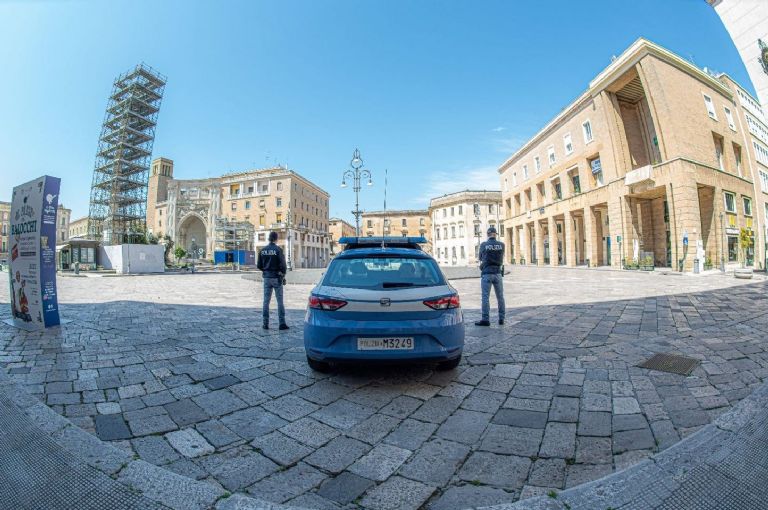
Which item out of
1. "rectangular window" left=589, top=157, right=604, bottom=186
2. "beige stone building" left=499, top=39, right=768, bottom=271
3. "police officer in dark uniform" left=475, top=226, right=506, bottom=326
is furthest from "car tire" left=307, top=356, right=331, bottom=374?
"rectangular window" left=589, top=157, right=604, bottom=186

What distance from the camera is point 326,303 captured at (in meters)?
3.41

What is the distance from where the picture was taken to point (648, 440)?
92.8 inches

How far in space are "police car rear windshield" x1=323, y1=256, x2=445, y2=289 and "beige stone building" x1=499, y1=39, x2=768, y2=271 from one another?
22.8 m

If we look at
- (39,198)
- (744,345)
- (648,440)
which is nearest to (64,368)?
(39,198)

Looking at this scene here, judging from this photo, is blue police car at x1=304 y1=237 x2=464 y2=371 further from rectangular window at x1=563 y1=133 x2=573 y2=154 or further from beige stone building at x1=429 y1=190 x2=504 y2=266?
beige stone building at x1=429 y1=190 x2=504 y2=266

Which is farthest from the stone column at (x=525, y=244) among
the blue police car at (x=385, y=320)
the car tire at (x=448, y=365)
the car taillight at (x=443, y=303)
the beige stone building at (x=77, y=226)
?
the beige stone building at (x=77, y=226)

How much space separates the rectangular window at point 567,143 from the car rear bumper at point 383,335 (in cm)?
3188

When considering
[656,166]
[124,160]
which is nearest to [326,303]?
[656,166]

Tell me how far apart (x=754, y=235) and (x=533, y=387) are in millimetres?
32618

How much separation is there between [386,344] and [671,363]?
11.4 feet

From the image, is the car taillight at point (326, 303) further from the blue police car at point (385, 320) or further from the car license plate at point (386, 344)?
the car license plate at point (386, 344)

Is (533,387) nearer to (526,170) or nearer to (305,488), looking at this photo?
(305,488)

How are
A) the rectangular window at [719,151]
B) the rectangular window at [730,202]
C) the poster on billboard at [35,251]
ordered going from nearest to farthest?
the poster on billboard at [35,251] < the rectangular window at [730,202] < the rectangular window at [719,151]

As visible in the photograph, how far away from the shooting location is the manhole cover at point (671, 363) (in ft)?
12.3
